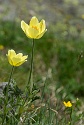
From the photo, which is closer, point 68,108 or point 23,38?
point 68,108

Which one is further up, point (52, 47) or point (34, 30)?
point (52, 47)

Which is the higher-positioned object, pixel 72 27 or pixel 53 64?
pixel 72 27

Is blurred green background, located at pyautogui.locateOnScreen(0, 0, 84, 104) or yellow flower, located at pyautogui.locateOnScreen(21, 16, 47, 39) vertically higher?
blurred green background, located at pyautogui.locateOnScreen(0, 0, 84, 104)

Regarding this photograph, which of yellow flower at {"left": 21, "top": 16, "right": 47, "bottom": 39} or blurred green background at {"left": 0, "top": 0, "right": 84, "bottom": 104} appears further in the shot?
blurred green background at {"left": 0, "top": 0, "right": 84, "bottom": 104}

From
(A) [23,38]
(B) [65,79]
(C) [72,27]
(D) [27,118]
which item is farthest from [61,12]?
(D) [27,118]

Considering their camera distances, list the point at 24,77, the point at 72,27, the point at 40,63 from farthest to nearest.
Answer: the point at 72,27 → the point at 40,63 → the point at 24,77

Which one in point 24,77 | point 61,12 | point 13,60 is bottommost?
point 13,60

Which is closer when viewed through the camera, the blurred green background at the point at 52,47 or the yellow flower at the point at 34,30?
the yellow flower at the point at 34,30

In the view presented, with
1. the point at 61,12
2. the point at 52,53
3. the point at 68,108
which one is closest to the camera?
the point at 68,108

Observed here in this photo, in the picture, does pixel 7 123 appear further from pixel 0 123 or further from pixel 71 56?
pixel 71 56

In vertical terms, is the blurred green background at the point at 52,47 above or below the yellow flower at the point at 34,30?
above

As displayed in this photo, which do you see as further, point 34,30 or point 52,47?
point 52,47
